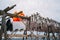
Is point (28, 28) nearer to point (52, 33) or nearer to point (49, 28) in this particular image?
point (49, 28)

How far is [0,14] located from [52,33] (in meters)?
15.2

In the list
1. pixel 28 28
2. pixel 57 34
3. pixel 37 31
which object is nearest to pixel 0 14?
pixel 28 28

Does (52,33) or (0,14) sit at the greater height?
(0,14)

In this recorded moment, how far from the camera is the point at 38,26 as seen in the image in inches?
777

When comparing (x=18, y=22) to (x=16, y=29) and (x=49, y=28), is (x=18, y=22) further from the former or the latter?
(x=49, y=28)

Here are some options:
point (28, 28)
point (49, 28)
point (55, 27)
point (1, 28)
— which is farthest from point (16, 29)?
point (55, 27)

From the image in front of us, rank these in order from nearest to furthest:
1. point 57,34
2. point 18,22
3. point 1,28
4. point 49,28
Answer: point 1,28 < point 18,22 < point 49,28 < point 57,34

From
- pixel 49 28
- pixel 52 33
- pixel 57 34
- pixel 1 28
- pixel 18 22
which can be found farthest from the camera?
pixel 57 34

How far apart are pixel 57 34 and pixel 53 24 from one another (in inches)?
180

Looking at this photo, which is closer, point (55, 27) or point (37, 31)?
point (37, 31)

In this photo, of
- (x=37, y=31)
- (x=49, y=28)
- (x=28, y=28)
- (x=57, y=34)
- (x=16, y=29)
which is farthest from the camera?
(x=57, y=34)

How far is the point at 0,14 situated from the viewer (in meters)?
10.1

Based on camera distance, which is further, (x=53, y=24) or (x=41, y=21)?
(x=53, y=24)

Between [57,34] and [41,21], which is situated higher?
[41,21]
